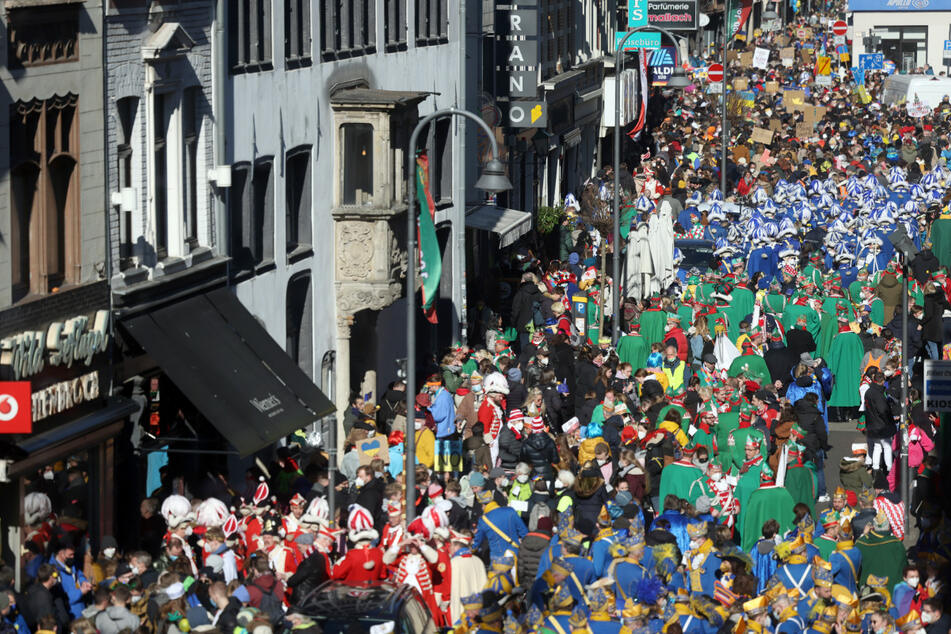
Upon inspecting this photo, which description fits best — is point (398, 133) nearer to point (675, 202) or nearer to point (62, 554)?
point (62, 554)

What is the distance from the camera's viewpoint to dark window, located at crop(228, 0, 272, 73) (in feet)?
79.2

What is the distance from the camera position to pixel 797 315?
29531mm

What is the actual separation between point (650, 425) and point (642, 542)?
20.6ft

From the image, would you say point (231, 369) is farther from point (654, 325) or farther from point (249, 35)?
point (654, 325)

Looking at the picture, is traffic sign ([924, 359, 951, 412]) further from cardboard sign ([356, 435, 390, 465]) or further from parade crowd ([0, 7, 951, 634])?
cardboard sign ([356, 435, 390, 465])

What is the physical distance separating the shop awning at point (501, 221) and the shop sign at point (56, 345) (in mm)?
15998

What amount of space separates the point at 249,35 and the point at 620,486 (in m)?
7.81

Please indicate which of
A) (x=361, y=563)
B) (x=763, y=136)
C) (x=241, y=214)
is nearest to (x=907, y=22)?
Answer: (x=763, y=136)

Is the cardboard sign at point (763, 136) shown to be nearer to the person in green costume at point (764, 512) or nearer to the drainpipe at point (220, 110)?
the drainpipe at point (220, 110)

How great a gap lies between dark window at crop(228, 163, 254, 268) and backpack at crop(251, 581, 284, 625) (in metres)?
7.73

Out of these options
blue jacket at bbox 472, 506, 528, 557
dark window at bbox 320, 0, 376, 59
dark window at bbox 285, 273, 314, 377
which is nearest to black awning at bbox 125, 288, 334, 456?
blue jacket at bbox 472, 506, 528, 557

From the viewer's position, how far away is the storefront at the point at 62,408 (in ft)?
59.2

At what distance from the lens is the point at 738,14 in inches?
4424

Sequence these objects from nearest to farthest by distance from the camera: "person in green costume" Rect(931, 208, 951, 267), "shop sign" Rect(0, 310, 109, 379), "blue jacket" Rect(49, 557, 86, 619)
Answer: "blue jacket" Rect(49, 557, 86, 619) < "shop sign" Rect(0, 310, 109, 379) < "person in green costume" Rect(931, 208, 951, 267)
